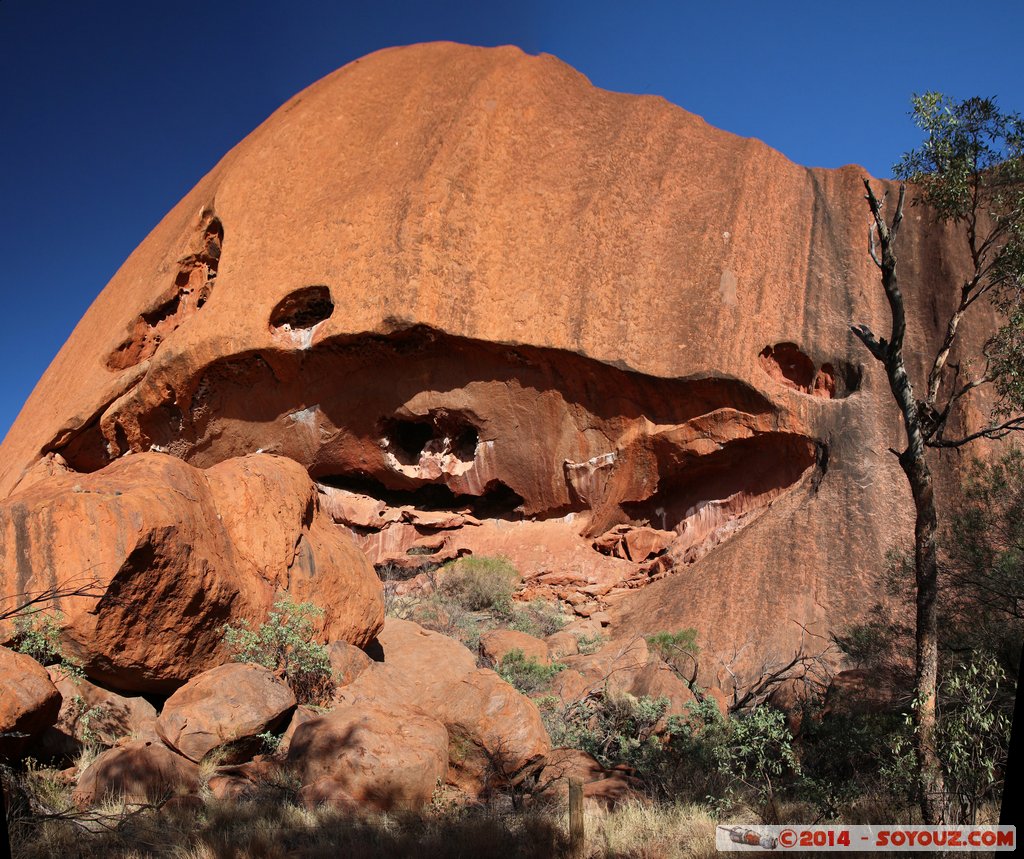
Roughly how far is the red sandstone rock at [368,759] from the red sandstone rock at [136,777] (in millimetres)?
733

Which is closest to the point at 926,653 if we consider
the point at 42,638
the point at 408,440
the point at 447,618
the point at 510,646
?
the point at 510,646

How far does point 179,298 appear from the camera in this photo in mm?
16000

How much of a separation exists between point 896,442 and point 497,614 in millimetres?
6599

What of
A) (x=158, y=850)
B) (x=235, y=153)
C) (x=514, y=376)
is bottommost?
(x=158, y=850)

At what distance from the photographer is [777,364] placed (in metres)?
13.7

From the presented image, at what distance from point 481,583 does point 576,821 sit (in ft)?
31.1

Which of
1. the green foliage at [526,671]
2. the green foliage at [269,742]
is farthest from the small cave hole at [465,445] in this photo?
the green foliage at [269,742]

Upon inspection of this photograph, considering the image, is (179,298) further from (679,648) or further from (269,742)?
(269,742)

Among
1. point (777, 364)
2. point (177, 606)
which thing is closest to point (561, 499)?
point (777, 364)

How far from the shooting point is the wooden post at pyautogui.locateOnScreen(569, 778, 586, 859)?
4672 mm

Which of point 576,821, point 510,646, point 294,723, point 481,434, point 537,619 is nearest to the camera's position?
point 576,821

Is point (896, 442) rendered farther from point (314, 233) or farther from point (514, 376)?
point (314, 233)

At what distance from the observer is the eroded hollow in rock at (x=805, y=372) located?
1349 centimetres

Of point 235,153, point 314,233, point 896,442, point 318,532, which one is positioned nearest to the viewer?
point 318,532
